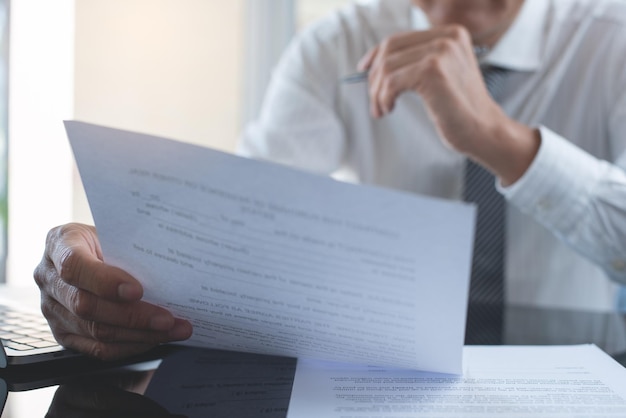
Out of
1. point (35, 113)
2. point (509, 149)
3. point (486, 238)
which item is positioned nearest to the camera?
point (509, 149)

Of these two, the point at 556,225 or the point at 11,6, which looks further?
the point at 11,6

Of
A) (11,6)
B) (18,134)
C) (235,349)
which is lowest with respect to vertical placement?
(235,349)

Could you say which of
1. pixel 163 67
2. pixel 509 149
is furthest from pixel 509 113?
pixel 163 67

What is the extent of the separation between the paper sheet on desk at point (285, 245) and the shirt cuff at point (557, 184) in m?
0.46

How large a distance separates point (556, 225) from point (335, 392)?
561 millimetres

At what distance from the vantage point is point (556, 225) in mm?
820

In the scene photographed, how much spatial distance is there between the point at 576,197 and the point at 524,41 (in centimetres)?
38

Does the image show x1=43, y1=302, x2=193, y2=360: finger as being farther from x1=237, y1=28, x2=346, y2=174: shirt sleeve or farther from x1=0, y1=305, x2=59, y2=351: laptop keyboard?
x1=237, y1=28, x2=346, y2=174: shirt sleeve

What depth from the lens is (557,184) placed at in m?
0.79

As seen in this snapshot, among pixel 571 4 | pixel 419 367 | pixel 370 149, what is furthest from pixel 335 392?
pixel 571 4

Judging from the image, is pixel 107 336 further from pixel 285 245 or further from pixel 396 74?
pixel 396 74

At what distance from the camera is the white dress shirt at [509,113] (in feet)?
3.45

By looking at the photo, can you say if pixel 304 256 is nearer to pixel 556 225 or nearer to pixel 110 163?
pixel 110 163

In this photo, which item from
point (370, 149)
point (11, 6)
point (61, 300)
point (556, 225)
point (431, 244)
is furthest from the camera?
point (11, 6)
